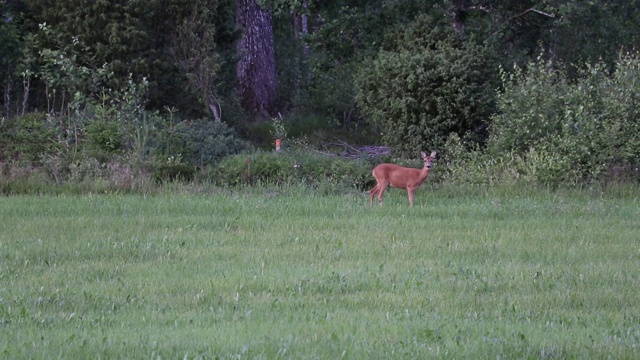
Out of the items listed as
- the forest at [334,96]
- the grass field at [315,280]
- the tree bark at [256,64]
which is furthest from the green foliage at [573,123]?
the tree bark at [256,64]

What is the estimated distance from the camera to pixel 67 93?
74.0 ft

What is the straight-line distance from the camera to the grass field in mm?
7512

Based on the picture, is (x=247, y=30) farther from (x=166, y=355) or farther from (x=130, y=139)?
(x=166, y=355)

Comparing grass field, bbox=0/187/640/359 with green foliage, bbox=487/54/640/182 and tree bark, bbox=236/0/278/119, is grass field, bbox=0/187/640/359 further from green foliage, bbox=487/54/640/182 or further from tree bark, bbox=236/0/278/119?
tree bark, bbox=236/0/278/119

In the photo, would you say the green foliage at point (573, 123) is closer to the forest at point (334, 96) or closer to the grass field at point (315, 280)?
the forest at point (334, 96)

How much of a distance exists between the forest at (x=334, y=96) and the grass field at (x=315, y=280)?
11.0 feet

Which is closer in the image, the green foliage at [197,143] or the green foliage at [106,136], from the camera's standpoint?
the green foliage at [106,136]

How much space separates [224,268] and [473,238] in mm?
3831

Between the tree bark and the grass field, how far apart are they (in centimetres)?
1286

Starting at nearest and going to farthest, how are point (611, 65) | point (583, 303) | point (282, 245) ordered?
point (583, 303) → point (282, 245) → point (611, 65)

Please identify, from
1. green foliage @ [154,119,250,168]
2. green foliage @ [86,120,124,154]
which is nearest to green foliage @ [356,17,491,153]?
green foliage @ [154,119,250,168]

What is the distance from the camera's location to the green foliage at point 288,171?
19406 millimetres

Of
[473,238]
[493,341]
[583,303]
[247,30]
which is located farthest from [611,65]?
[493,341]

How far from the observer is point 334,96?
1081 inches
